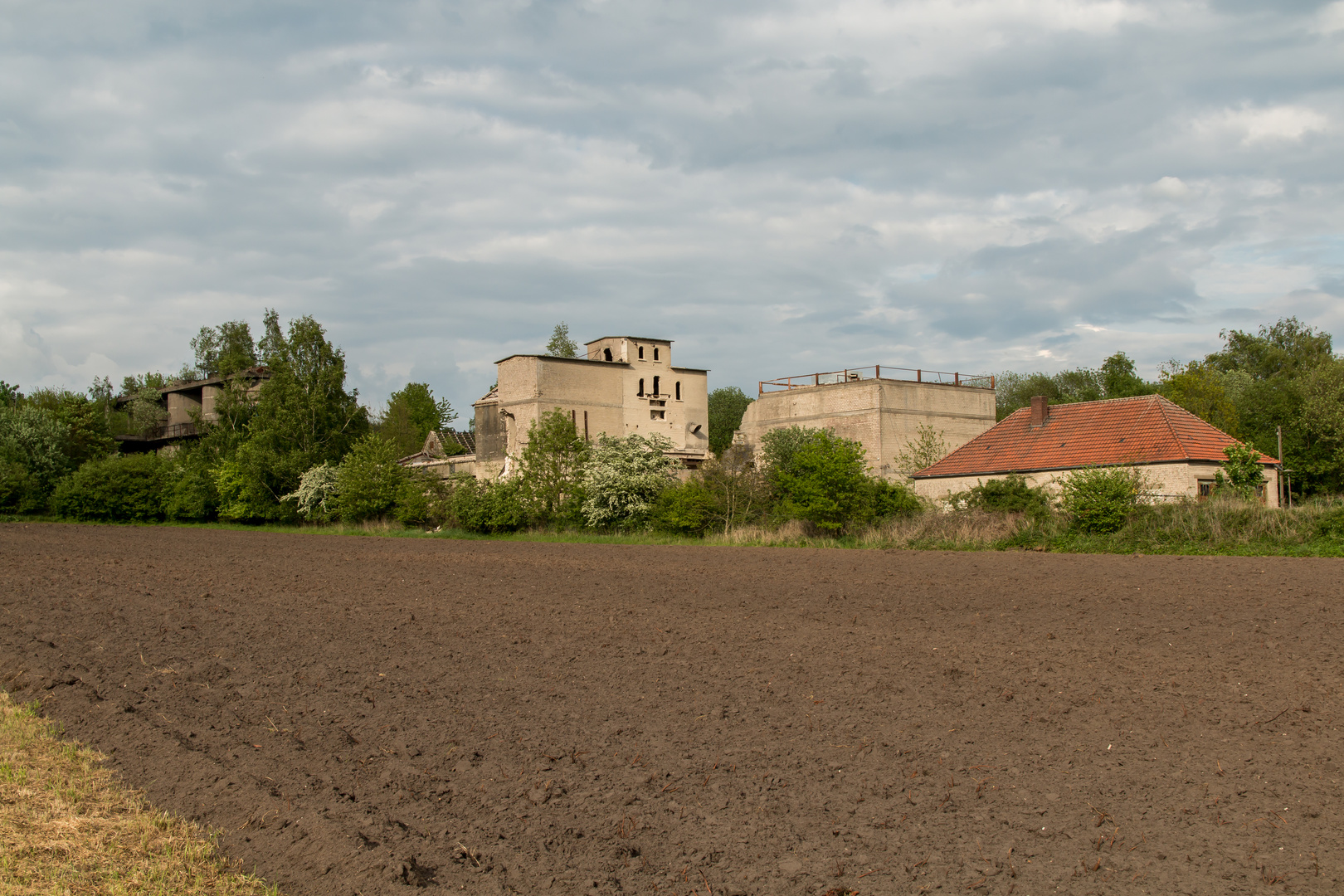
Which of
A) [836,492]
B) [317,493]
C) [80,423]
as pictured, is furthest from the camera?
[80,423]

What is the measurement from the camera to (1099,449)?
1396 inches

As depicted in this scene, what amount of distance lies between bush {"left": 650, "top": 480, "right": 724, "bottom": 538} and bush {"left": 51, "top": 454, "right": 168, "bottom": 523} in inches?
1345

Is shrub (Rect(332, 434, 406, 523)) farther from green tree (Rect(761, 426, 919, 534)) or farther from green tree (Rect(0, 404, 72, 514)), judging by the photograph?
green tree (Rect(0, 404, 72, 514))

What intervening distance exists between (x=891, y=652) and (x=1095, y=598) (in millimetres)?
6175

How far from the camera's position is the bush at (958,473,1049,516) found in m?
28.6

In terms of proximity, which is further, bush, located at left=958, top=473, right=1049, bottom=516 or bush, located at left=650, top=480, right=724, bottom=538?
bush, located at left=650, top=480, right=724, bottom=538

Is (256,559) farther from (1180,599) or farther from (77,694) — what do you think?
(1180,599)

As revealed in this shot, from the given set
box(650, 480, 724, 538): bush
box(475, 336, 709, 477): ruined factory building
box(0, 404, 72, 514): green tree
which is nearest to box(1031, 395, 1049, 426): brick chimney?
box(650, 480, 724, 538): bush

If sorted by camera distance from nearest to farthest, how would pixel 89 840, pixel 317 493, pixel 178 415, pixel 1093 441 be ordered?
pixel 89 840 < pixel 1093 441 < pixel 317 493 < pixel 178 415

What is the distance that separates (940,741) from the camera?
7.58 m

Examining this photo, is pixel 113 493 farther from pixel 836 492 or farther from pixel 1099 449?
pixel 1099 449

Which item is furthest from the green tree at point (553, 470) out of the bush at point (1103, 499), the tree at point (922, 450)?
the bush at point (1103, 499)

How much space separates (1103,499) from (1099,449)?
1048 cm

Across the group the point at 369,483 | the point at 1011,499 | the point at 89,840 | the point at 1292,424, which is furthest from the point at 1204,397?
the point at 89,840
